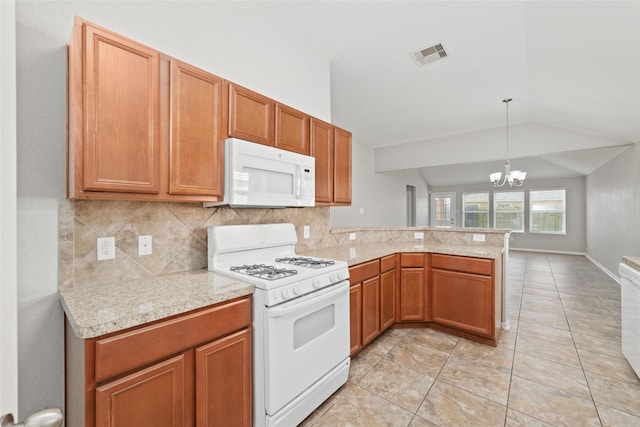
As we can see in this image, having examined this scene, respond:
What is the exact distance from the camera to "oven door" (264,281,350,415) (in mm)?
1520

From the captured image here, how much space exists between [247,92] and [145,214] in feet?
3.40

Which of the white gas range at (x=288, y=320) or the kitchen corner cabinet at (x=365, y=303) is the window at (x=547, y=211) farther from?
the white gas range at (x=288, y=320)

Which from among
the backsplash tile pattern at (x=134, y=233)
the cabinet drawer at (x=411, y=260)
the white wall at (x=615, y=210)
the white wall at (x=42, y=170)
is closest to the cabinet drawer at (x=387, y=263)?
the cabinet drawer at (x=411, y=260)

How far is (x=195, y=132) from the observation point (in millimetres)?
1699

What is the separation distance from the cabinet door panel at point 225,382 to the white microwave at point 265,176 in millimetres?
833

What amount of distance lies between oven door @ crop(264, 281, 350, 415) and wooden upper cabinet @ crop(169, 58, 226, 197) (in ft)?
2.81

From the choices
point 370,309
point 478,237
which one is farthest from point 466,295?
point 370,309

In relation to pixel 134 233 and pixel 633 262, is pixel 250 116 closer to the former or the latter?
pixel 134 233

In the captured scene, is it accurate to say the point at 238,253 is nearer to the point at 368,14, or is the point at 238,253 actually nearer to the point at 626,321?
the point at 368,14

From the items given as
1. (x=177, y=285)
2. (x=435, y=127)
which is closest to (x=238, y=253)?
(x=177, y=285)

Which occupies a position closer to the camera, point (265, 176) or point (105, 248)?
point (105, 248)

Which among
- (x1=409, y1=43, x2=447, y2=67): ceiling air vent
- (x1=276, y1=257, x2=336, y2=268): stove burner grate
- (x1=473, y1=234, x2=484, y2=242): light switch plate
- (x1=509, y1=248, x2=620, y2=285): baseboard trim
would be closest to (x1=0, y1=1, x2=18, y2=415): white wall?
(x1=276, y1=257, x2=336, y2=268): stove burner grate

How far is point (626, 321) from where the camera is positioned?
229 centimetres

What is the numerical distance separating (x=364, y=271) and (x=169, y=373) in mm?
1659
